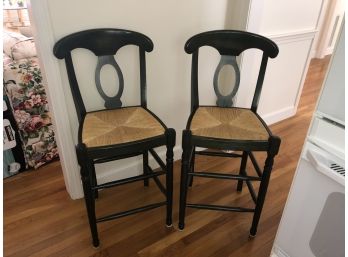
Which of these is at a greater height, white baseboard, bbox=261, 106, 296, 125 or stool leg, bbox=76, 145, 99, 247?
stool leg, bbox=76, 145, 99, 247

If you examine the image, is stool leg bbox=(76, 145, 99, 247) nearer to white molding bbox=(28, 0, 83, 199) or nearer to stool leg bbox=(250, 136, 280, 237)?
white molding bbox=(28, 0, 83, 199)

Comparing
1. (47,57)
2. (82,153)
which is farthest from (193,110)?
(47,57)

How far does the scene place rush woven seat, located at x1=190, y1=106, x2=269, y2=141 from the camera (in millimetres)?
1314

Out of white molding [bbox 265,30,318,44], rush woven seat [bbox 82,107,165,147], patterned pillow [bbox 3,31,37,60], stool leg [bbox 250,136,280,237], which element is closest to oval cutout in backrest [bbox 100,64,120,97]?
rush woven seat [bbox 82,107,165,147]

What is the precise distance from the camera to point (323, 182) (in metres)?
0.99

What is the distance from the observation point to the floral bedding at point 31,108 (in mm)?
1687

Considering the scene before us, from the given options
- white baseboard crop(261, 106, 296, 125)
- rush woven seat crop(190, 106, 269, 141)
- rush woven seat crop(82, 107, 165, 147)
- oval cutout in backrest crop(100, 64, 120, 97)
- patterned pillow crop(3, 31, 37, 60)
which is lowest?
white baseboard crop(261, 106, 296, 125)

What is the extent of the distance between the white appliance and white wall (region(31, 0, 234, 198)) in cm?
95

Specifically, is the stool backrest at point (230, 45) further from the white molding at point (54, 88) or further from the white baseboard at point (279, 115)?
the white baseboard at point (279, 115)

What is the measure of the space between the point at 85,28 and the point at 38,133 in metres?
0.86

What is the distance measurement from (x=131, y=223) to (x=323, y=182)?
1.00 m

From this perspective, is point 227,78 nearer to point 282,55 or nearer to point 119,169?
point 282,55

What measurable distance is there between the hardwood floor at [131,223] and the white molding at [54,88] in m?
0.19

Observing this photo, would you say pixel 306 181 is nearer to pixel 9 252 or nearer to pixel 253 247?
pixel 253 247
